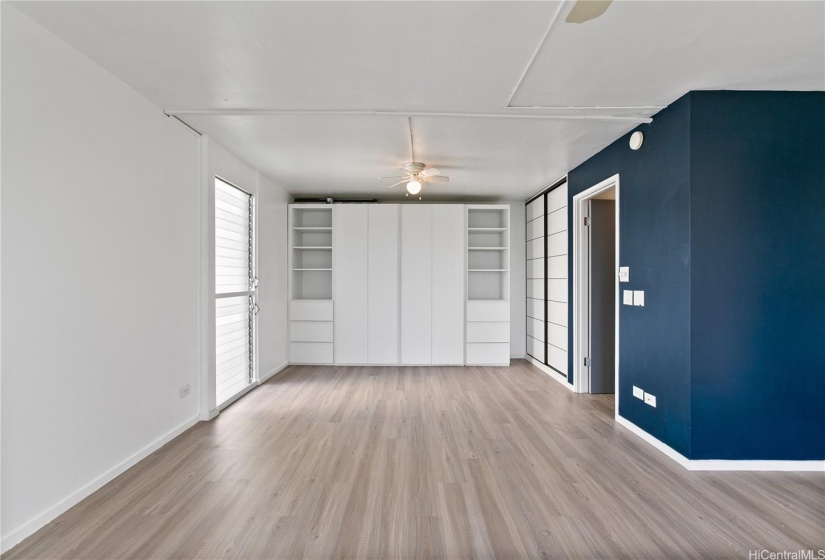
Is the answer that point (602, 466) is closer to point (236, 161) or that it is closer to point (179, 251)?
point (179, 251)

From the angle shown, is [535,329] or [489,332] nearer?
[489,332]

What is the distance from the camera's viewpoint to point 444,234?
18.4ft

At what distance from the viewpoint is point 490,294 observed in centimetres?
617

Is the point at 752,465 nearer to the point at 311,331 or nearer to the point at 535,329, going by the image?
the point at 535,329

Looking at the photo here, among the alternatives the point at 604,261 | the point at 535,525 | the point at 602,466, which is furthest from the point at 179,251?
the point at 604,261

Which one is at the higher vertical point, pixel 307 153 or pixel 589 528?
pixel 307 153

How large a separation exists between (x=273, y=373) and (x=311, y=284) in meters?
1.60

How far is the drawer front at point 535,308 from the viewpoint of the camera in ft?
18.1

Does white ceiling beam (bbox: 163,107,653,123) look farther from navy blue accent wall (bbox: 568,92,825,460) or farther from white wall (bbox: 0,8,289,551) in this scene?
navy blue accent wall (bbox: 568,92,825,460)

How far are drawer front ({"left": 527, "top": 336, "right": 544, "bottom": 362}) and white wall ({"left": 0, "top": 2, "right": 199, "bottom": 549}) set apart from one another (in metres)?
4.59

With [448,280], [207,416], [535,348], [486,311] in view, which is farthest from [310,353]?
[535,348]

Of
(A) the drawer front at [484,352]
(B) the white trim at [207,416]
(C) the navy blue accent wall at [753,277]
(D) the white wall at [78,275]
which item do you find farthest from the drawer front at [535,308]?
(D) the white wall at [78,275]

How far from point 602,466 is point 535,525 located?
932 millimetres

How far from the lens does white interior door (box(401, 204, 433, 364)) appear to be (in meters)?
5.59
